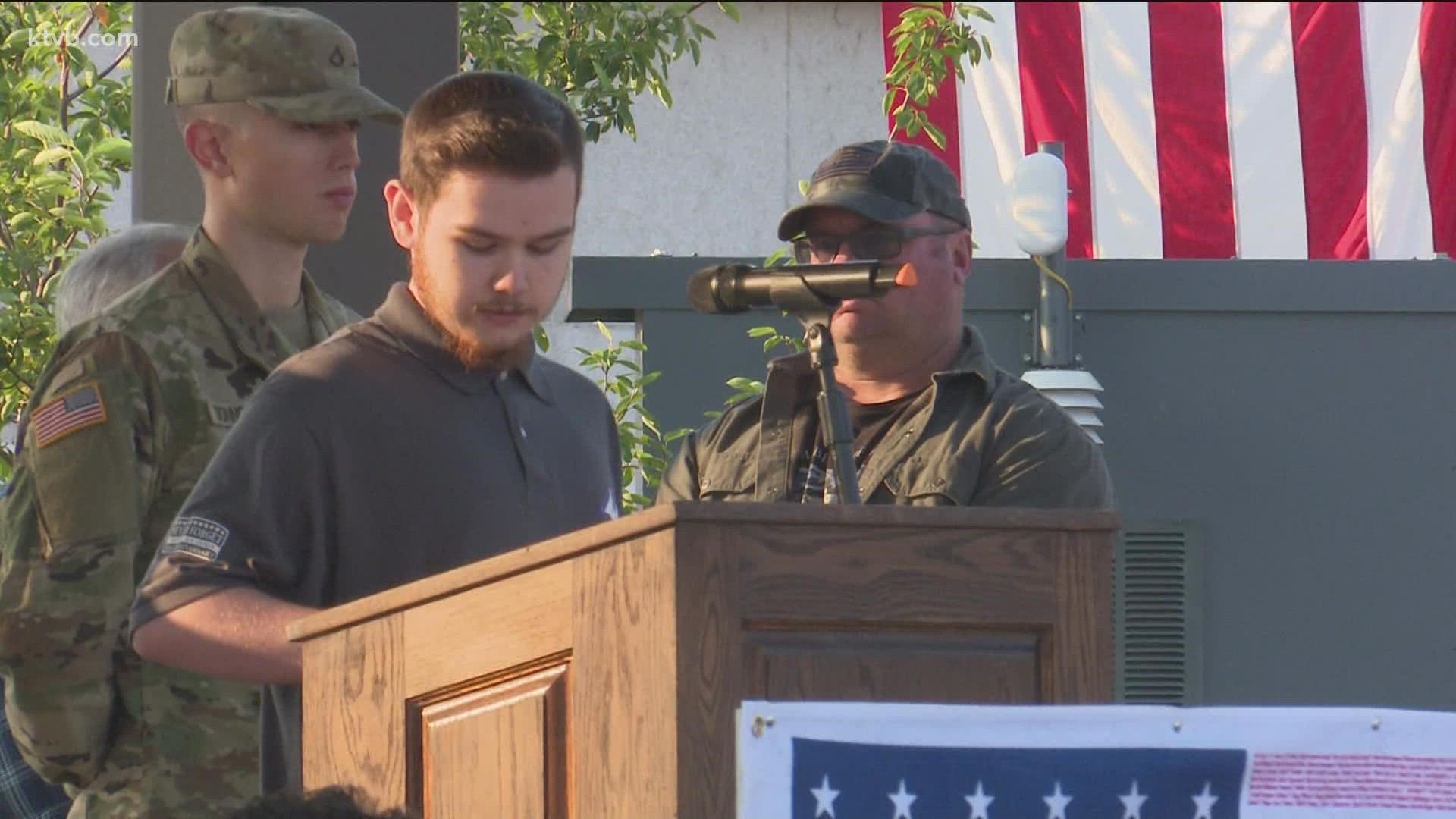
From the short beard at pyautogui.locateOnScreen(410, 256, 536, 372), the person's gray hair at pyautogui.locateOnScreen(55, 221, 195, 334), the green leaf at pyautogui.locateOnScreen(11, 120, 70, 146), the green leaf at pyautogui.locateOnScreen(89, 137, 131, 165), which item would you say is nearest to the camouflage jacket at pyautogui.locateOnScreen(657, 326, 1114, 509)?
the short beard at pyautogui.locateOnScreen(410, 256, 536, 372)

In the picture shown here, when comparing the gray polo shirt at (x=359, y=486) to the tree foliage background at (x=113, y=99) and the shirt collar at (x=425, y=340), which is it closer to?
the shirt collar at (x=425, y=340)

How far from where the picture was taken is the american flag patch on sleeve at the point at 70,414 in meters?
3.87

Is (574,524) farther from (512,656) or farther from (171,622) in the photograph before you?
(512,656)

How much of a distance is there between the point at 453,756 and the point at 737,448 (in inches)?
60.7

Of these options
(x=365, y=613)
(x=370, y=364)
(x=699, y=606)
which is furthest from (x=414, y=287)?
(x=699, y=606)

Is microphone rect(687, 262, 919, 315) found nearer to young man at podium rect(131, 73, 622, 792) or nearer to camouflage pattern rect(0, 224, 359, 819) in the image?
young man at podium rect(131, 73, 622, 792)

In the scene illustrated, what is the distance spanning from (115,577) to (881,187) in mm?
1411

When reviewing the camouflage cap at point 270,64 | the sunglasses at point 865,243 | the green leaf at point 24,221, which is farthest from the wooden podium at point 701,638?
the green leaf at point 24,221

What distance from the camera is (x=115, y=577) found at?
3.82 meters

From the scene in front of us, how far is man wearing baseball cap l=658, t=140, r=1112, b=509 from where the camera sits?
404 cm

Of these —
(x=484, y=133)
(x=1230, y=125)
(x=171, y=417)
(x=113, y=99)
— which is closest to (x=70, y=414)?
(x=171, y=417)

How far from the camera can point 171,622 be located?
3.34m

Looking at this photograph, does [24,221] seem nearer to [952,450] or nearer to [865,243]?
[865,243]

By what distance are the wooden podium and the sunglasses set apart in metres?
1.60
